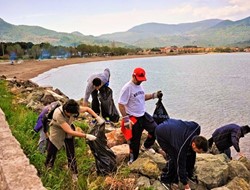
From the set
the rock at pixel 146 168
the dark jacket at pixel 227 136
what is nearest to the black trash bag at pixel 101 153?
the rock at pixel 146 168

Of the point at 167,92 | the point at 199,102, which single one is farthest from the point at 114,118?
the point at 167,92

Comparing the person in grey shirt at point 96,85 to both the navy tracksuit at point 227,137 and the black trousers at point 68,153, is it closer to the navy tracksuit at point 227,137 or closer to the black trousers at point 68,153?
the black trousers at point 68,153

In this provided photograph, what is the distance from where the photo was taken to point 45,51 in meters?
87.9

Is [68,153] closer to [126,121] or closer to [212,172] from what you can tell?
[126,121]

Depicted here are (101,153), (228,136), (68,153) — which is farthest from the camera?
(228,136)

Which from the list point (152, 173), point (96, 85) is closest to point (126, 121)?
point (152, 173)

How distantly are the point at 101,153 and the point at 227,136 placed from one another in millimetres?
3030

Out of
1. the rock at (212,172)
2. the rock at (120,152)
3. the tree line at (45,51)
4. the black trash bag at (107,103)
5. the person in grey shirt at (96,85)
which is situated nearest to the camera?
the rock at (212,172)

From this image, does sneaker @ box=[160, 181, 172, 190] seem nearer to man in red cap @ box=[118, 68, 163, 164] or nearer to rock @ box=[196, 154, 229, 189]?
rock @ box=[196, 154, 229, 189]

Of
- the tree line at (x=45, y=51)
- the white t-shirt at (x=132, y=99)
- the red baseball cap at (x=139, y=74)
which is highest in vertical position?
the red baseball cap at (x=139, y=74)

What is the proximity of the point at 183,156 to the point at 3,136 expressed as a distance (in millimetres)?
2525

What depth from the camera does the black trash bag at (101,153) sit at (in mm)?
4844

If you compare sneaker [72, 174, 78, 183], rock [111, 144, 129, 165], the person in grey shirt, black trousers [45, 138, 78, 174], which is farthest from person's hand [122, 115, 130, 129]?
the person in grey shirt

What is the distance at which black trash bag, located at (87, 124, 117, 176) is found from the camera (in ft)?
15.9
